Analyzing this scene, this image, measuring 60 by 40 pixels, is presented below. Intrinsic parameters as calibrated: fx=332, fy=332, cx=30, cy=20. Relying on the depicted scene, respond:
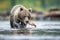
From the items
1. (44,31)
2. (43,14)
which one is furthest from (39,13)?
(44,31)

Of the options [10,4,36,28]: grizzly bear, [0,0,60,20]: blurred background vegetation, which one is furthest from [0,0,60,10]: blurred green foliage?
[10,4,36,28]: grizzly bear

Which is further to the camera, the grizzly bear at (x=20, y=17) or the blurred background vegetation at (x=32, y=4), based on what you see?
the blurred background vegetation at (x=32, y=4)

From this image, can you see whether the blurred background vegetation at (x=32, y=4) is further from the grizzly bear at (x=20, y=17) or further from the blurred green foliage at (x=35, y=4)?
the grizzly bear at (x=20, y=17)

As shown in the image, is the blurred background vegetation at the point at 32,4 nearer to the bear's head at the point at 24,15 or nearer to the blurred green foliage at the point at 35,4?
the blurred green foliage at the point at 35,4

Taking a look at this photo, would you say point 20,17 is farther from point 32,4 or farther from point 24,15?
point 32,4

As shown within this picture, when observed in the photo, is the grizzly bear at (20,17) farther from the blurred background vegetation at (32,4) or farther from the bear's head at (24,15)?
the blurred background vegetation at (32,4)

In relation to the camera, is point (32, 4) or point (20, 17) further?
point (32, 4)

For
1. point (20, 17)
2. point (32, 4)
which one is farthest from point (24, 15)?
point (32, 4)

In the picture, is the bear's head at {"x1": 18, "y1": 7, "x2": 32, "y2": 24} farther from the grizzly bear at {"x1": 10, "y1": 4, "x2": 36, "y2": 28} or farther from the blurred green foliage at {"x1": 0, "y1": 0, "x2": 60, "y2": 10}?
the blurred green foliage at {"x1": 0, "y1": 0, "x2": 60, "y2": 10}

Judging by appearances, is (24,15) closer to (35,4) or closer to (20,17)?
(20,17)

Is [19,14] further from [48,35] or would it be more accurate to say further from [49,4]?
[49,4]

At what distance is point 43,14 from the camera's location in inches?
354

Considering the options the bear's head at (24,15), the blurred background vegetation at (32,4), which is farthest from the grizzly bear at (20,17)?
the blurred background vegetation at (32,4)

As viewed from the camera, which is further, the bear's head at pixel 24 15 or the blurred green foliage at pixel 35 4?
the blurred green foliage at pixel 35 4
